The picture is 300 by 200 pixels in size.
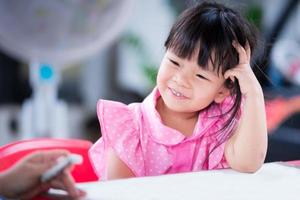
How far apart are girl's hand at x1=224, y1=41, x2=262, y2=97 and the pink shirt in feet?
0.21

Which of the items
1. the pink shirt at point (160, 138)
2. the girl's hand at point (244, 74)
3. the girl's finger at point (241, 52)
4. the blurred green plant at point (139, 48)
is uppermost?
the girl's finger at point (241, 52)

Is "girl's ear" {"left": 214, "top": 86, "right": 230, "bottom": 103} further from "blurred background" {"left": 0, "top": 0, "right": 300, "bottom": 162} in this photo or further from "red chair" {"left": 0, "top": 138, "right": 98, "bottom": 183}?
"red chair" {"left": 0, "top": 138, "right": 98, "bottom": 183}

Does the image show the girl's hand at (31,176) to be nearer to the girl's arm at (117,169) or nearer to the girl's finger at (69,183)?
the girl's finger at (69,183)

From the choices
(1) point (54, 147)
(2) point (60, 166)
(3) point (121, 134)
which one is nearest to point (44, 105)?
(1) point (54, 147)

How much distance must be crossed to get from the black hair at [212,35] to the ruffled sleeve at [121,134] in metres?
0.12

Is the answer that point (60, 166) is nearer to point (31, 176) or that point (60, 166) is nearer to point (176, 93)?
point (31, 176)

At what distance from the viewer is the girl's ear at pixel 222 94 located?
29.4 inches

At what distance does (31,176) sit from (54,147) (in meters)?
0.35

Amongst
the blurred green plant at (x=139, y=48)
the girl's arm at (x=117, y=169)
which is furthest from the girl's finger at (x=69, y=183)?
the blurred green plant at (x=139, y=48)

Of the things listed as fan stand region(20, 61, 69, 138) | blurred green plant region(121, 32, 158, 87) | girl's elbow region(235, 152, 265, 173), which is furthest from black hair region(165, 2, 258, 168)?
blurred green plant region(121, 32, 158, 87)

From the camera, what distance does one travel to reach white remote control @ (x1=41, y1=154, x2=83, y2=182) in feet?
1.74

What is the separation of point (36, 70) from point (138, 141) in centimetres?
101

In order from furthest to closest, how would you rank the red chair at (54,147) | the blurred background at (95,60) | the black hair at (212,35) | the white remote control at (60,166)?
the blurred background at (95,60) < the red chair at (54,147) < the black hair at (212,35) < the white remote control at (60,166)

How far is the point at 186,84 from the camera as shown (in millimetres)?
703
